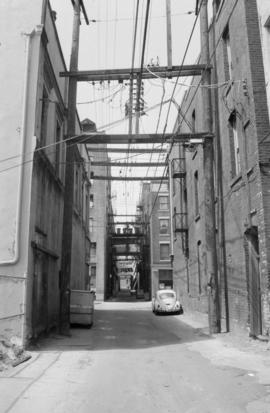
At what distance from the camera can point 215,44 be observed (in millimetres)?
17172

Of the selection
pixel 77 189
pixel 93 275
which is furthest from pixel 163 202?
pixel 77 189

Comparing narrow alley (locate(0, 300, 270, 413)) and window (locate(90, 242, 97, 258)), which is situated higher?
window (locate(90, 242, 97, 258))

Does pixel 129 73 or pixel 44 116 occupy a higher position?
pixel 129 73

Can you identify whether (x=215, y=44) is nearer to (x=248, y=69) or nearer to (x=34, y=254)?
(x=248, y=69)

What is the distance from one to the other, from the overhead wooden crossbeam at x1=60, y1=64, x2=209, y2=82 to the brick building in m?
1.07

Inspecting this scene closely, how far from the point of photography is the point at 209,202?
15625 mm

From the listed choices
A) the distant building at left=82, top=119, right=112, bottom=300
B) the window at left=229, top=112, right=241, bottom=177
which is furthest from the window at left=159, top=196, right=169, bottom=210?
the window at left=229, top=112, right=241, bottom=177

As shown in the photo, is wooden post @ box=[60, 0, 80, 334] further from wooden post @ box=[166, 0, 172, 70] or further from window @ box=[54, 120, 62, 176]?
wooden post @ box=[166, 0, 172, 70]

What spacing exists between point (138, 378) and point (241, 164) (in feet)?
25.3

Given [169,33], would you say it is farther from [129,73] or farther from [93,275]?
[93,275]

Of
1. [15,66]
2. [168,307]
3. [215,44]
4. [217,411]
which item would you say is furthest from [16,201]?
[168,307]

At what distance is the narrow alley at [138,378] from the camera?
249 inches

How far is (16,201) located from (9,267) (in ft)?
5.64

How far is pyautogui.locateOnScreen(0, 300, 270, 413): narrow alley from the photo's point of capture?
632 cm
